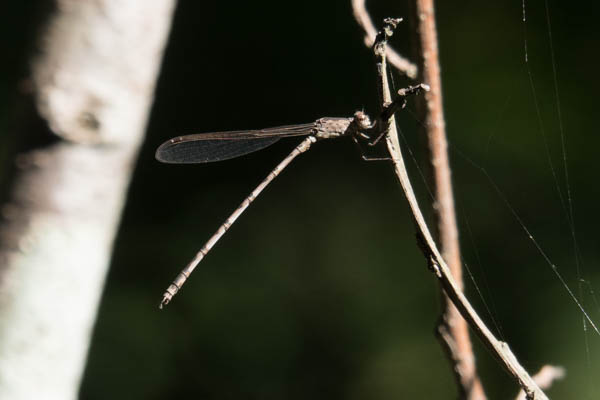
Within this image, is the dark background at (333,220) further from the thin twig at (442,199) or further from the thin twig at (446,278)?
the thin twig at (446,278)

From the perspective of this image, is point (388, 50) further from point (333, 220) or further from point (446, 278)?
point (333, 220)

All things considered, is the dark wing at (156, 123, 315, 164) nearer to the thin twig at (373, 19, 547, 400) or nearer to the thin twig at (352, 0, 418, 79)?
the thin twig at (352, 0, 418, 79)

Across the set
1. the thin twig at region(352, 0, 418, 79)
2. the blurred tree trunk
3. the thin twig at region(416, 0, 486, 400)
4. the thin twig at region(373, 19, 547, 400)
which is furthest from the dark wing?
the thin twig at region(373, 19, 547, 400)

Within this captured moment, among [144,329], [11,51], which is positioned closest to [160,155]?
[144,329]

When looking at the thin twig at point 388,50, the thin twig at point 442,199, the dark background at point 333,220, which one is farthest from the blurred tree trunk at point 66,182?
the dark background at point 333,220

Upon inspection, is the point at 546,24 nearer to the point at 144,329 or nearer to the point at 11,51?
the point at 144,329

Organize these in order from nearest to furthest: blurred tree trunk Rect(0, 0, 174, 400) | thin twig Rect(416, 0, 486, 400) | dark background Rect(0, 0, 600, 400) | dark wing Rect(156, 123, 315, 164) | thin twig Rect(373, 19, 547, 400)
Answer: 1. thin twig Rect(373, 19, 547, 400)
2. thin twig Rect(416, 0, 486, 400)
3. blurred tree trunk Rect(0, 0, 174, 400)
4. dark wing Rect(156, 123, 315, 164)
5. dark background Rect(0, 0, 600, 400)

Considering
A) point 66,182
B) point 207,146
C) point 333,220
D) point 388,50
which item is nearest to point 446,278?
point 388,50

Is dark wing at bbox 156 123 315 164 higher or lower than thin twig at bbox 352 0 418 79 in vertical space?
lower
